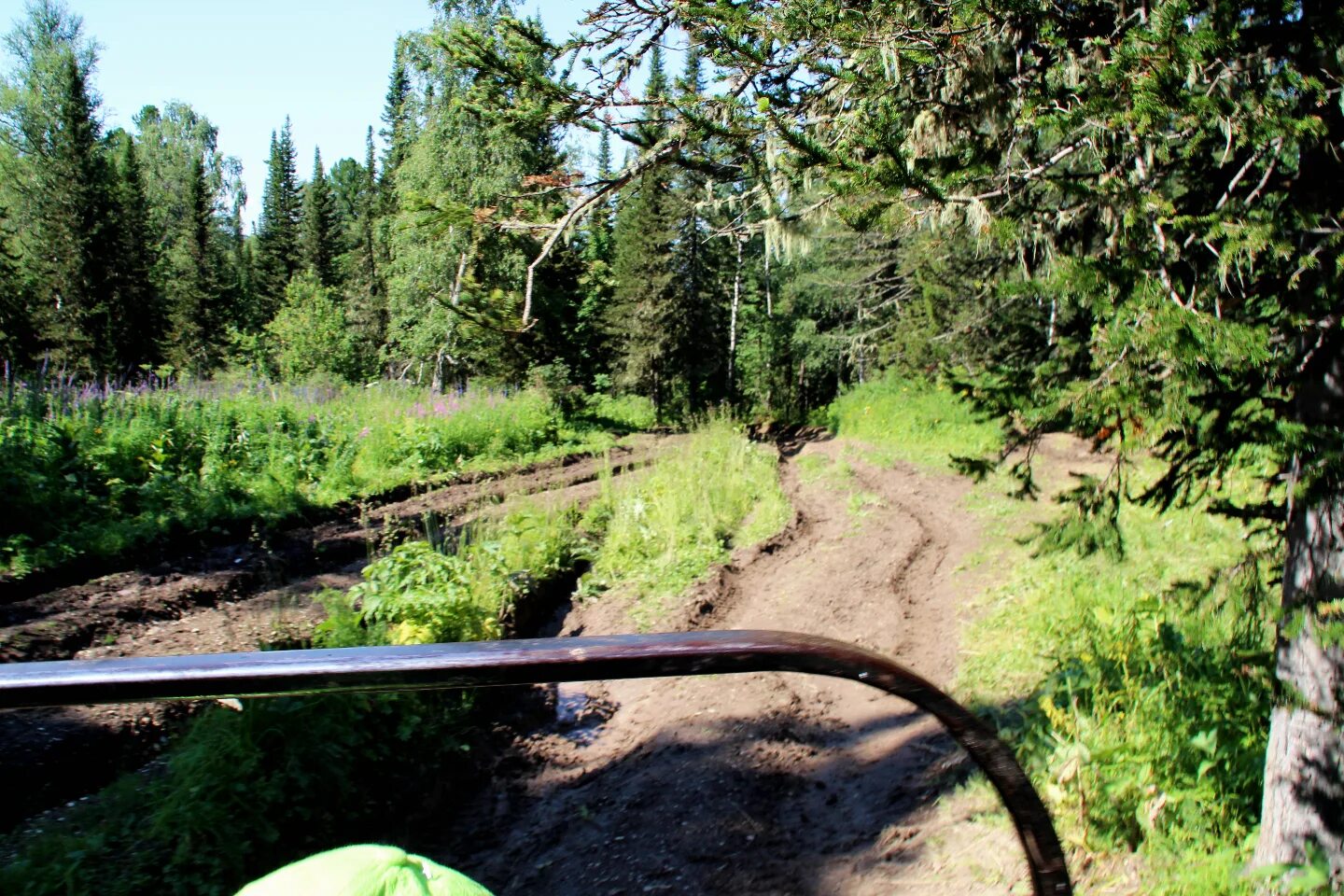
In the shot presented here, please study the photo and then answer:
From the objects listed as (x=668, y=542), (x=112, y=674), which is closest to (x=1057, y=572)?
(x=668, y=542)

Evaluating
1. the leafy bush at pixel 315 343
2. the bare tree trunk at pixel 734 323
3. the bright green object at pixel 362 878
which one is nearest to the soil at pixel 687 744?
the bright green object at pixel 362 878

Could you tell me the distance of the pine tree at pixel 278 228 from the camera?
50.6m

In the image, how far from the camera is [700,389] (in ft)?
87.6

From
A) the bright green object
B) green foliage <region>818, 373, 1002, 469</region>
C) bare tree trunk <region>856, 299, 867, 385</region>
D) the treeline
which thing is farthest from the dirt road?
bare tree trunk <region>856, 299, 867, 385</region>

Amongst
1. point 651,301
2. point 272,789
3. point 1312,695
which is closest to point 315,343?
point 651,301

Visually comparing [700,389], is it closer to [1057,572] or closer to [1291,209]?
[1057,572]

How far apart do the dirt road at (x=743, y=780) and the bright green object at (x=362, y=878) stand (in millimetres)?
2960

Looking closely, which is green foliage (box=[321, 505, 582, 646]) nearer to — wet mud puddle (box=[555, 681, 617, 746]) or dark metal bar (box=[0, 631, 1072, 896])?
wet mud puddle (box=[555, 681, 617, 746])

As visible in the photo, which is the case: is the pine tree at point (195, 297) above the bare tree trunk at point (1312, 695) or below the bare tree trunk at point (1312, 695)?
above

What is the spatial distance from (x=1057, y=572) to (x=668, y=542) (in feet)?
10.9

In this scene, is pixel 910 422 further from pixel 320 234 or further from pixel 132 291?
pixel 320 234

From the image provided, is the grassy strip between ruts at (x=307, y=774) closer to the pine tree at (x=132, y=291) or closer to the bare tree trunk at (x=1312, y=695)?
the bare tree trunk at (x=1312, y=695)

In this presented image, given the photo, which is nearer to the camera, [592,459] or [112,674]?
[112,674]

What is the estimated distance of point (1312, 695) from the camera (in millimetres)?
2510
